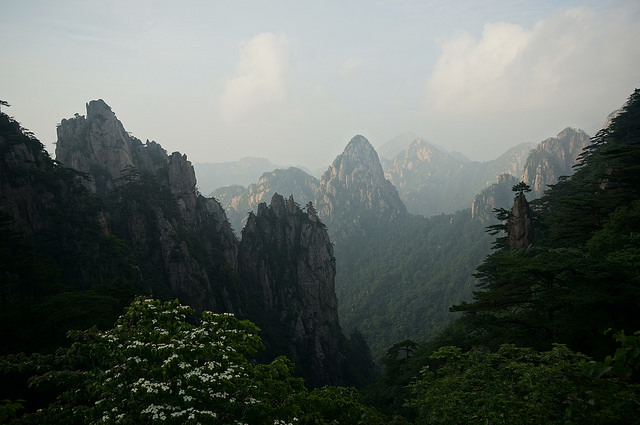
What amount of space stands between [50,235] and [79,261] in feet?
16.0

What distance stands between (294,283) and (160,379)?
238 feet

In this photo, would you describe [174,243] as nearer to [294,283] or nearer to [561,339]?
[294,283]

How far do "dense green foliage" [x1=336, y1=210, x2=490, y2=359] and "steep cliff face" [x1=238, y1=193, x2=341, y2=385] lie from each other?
2623 centimetres

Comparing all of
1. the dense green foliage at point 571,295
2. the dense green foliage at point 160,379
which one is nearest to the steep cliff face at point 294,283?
the dense green foliage at point 571,295

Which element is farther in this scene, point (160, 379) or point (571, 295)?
point (571, 295)

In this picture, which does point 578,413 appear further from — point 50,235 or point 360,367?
point 360,367

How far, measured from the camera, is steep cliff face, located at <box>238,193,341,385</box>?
7169 cm

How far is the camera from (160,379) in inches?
406

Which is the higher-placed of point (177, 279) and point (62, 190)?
point (62, 190)

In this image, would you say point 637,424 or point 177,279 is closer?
point 637,424

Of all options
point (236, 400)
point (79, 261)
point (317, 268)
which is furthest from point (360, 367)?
point (236, 400)

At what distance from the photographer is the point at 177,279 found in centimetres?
5484

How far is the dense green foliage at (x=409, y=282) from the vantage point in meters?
119

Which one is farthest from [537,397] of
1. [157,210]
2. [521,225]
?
[157,210]
